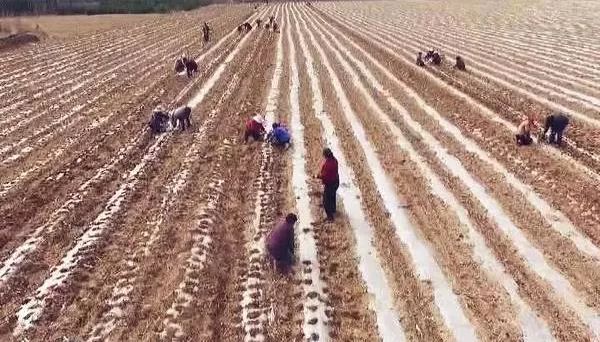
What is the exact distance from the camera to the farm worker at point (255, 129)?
1688 centimetres

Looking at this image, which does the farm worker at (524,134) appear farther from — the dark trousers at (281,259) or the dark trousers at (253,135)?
the dark trousers at (281,259)

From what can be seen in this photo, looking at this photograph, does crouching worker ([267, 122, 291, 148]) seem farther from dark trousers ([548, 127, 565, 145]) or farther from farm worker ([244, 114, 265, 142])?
dark trousers ([548, 127, 565, 145])

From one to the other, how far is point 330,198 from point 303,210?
32.9 inches

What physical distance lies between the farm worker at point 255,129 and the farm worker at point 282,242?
23.4 ft

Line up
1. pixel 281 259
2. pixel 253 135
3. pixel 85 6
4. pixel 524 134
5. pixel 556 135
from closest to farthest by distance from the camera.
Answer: pixel 281 259 → pixel 524 134 → pixel 556 135 → pixel 253 135 → pixel 85 6

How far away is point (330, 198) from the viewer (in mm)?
11914

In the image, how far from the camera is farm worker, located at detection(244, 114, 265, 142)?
55.4 feet

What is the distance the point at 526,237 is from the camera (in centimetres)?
1129

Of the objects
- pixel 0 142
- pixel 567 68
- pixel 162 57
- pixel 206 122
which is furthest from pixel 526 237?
pixel 162 57

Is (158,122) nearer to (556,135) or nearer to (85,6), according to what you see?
(556,135)

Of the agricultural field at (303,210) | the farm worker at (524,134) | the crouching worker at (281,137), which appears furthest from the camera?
the crouching worker at (281,137)

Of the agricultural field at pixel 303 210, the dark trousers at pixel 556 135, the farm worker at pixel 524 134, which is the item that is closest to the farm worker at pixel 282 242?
the agricultural field at pixel 303 210

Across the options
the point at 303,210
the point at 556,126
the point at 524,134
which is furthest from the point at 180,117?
the point at 556,126

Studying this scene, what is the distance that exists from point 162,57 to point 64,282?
2553 cm
